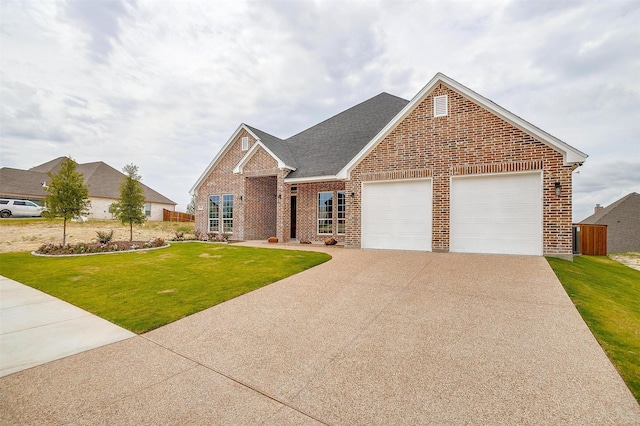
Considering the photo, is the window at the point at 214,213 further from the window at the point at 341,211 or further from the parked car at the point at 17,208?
the parked car at the point at 17,208

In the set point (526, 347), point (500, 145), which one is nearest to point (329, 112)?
point (500, 145)

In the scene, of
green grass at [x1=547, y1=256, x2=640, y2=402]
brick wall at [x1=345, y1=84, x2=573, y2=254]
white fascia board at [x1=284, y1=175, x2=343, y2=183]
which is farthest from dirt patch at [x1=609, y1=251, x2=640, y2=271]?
white fascia board at [x1=284, y1=175, x2=343, y2=183]

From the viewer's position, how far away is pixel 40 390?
119 inches

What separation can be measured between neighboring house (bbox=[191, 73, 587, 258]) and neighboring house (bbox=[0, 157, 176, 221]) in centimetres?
2397

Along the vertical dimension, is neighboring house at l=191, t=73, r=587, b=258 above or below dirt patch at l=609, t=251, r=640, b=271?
above

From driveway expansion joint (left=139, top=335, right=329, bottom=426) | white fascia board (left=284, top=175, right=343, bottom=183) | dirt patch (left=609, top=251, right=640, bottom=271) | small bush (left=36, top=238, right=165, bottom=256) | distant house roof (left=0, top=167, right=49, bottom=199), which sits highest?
distant house roof (left=0, top=167, right=49, bottom=199)

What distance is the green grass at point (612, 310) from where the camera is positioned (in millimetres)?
3430

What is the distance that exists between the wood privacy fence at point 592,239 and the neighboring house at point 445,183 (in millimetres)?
6904

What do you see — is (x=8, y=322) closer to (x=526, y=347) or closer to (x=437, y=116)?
(x=526, y=347)

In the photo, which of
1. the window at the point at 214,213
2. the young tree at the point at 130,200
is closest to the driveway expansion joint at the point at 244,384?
the young tree at the point at 130,200

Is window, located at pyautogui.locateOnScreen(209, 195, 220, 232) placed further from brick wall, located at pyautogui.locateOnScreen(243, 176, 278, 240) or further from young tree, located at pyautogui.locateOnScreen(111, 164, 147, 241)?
young tree, located at pyautogui.locateOnScreen(111, 164, 147, 241)

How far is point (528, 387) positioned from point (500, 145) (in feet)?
30.2

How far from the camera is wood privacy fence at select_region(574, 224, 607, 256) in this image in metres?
13.9

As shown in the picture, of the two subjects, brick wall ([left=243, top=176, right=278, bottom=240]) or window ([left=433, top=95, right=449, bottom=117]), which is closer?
window ([left=433, top=95, right=449, bottom=117])
